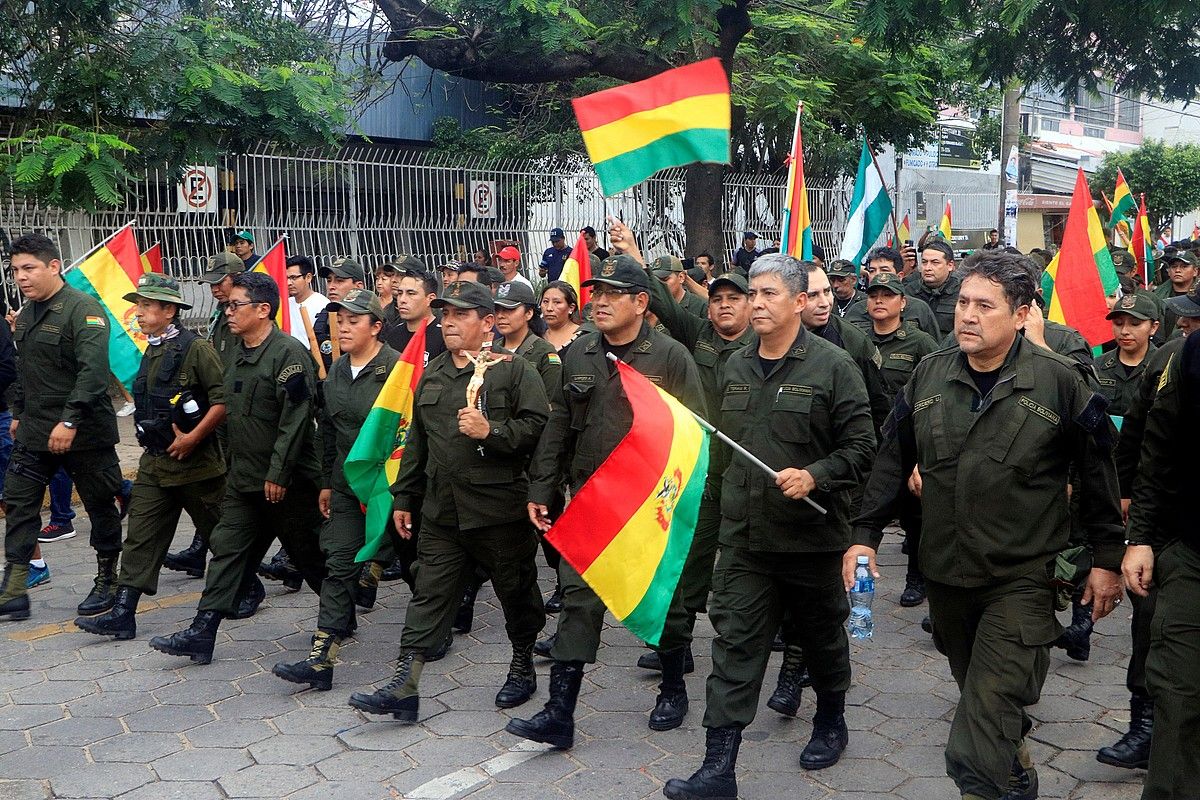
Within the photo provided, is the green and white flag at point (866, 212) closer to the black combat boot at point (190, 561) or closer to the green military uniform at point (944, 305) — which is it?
the green military uniform at point (944, 305)

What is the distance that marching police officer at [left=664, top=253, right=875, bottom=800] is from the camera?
15.2ft

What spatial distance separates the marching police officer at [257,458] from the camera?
20.5 feet

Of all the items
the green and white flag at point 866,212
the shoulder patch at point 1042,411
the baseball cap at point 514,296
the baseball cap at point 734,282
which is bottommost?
the shoulder patch at point 1042,411

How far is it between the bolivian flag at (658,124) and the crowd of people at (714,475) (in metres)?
0.40

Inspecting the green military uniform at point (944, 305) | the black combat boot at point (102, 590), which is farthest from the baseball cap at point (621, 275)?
the green military uniform at point (944, 305)

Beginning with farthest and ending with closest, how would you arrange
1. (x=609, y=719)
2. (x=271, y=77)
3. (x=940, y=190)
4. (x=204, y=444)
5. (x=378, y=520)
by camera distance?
(x=940, y=190), (x=271, y=77), (x=204, y=444), (x=378, y=520), (x=609, y=719)

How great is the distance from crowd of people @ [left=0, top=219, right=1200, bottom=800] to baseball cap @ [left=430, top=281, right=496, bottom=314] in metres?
0.02

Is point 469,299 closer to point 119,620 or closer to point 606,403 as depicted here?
point 606,403

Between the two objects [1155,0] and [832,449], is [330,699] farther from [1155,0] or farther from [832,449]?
[1155,0]

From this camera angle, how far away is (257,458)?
639cm

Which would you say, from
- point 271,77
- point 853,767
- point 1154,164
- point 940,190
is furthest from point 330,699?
point 1154,164

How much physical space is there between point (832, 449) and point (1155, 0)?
10183mm

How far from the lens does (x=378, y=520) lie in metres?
6.02

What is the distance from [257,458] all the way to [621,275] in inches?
87.3
